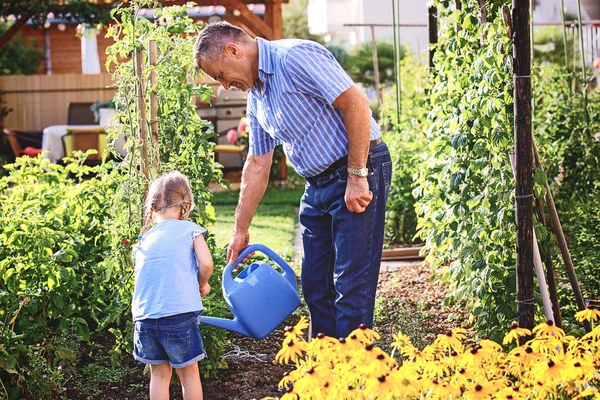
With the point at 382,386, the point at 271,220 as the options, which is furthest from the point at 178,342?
the point at 271,220

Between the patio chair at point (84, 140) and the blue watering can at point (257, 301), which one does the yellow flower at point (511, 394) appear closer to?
the blue watering can at point (257, 301)

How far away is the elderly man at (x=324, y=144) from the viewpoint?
262 cm

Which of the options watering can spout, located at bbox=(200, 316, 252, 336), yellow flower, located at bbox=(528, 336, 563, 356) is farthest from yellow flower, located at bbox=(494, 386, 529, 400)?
watering can spout, located at bbox=(200, 316, 252, 336)

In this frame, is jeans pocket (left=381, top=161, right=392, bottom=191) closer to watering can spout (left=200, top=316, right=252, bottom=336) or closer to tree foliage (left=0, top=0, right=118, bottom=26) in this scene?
watering can spout (left=200, top=316, right=252, bottom=336)

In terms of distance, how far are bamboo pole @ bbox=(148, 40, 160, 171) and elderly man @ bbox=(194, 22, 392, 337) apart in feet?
1.91

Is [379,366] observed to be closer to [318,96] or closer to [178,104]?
[318,96]

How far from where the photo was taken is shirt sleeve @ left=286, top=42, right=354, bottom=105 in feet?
8.43

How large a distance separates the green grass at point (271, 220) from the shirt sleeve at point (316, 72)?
8.60 feet

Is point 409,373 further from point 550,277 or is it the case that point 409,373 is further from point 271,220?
point 271,220

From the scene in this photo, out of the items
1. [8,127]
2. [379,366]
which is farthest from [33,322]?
[8,127]

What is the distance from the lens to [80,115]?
1152 cm

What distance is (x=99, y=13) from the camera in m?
10.3

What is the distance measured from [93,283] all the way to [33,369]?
49cm

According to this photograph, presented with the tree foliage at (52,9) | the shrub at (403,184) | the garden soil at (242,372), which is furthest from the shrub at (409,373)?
the tree foliage at (52,9)
